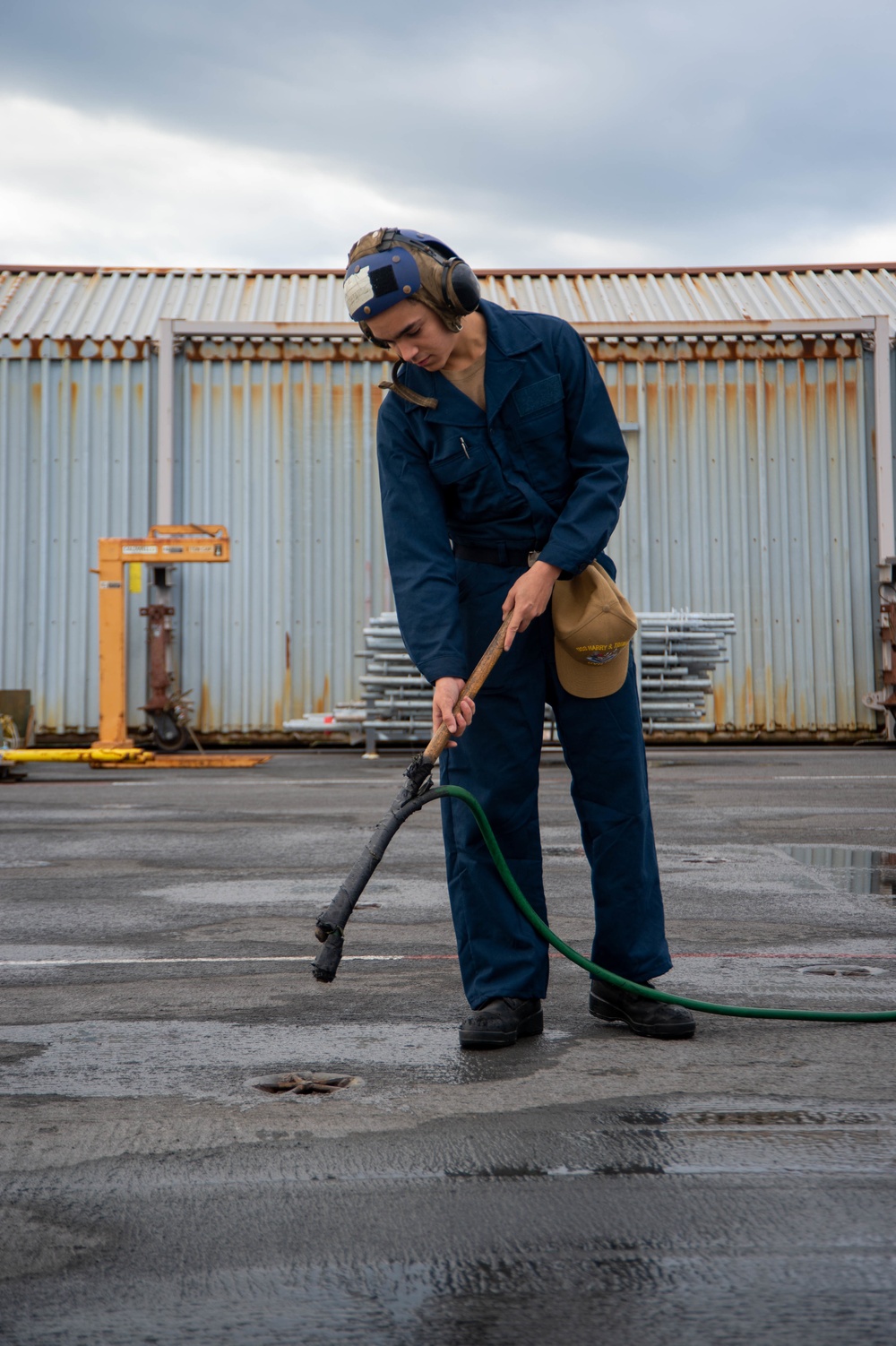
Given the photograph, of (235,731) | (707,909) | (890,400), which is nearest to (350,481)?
(235,731)

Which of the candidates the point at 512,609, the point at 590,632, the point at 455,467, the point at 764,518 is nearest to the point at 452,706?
the point at 512,609

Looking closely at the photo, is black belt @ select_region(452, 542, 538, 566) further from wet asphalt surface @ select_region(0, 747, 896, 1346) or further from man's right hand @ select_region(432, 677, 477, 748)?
wet asphalt surface @ select_region(0, 747, 896, 1346)

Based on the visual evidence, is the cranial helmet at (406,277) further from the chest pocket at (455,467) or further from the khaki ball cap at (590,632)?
the khaki ball cap at (590,632)

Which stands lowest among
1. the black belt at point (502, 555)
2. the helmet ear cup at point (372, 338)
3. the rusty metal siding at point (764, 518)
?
the black belt at point (502, 555)

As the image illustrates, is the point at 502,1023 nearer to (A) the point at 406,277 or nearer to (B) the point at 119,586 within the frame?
(A) the point at 406,277

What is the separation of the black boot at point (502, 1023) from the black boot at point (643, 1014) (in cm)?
16

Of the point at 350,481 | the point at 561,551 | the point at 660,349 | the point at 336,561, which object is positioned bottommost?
the point at 561,551

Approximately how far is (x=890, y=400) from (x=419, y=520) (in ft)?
41.7

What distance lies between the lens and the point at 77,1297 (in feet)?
5.44

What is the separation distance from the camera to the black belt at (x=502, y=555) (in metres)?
3.00

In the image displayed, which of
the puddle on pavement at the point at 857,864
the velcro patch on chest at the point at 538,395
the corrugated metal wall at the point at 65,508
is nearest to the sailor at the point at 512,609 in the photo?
the velcro patch on chest at the point at 538,395

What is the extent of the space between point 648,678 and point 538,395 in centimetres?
1041

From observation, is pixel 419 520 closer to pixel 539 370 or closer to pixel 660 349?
pixel 539 370

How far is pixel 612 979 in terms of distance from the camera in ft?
9.59
